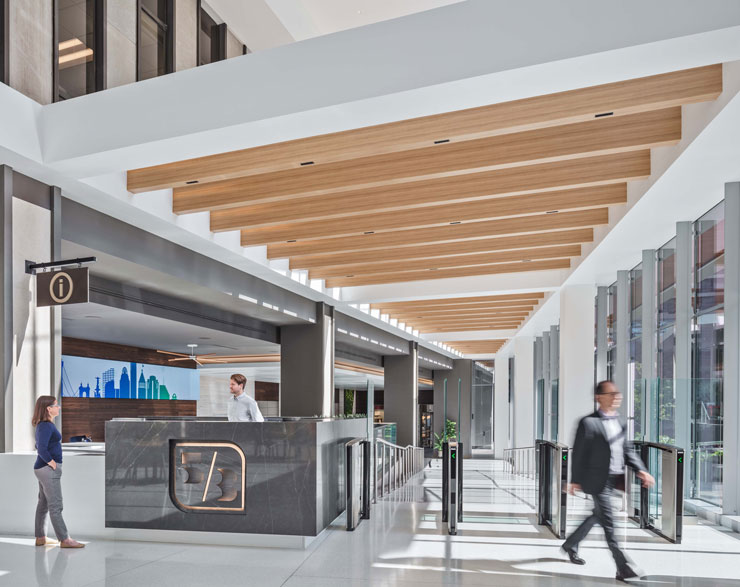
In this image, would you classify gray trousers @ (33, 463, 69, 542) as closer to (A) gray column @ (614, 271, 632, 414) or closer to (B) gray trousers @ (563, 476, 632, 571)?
(B) gray trousers @ (563, 476, 632, 571)

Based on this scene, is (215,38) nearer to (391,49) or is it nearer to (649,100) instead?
(391,49)

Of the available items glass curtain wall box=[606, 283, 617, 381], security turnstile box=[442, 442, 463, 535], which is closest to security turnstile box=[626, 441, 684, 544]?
security turnstile box=[442, 442, 463, 535]

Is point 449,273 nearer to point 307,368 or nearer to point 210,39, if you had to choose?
point 307,368

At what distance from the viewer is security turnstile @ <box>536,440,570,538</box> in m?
6.62

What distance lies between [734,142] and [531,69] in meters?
2.16

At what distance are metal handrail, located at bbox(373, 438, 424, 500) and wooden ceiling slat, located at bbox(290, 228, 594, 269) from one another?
311cm

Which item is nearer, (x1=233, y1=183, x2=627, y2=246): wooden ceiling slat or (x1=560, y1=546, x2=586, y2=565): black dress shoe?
(x1=560, y1=546, x2=586, y2=565): black dress shoe

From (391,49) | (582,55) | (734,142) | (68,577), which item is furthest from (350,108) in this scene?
(68,577)

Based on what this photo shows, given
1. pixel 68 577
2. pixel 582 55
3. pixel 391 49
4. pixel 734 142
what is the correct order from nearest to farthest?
pixel 582 55 → pixel 391 49 → pixel 68 577 → pixel 734 142

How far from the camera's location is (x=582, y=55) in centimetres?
396

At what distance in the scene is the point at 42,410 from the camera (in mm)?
5582

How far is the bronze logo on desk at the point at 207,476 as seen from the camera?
623 cm

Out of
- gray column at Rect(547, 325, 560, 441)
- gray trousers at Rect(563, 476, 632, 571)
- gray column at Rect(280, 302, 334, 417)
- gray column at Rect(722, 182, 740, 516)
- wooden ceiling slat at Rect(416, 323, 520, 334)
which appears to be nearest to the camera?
gray trousers at Rect(563, 476, 632, 571)

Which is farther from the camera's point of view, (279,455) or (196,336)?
(196,336)
